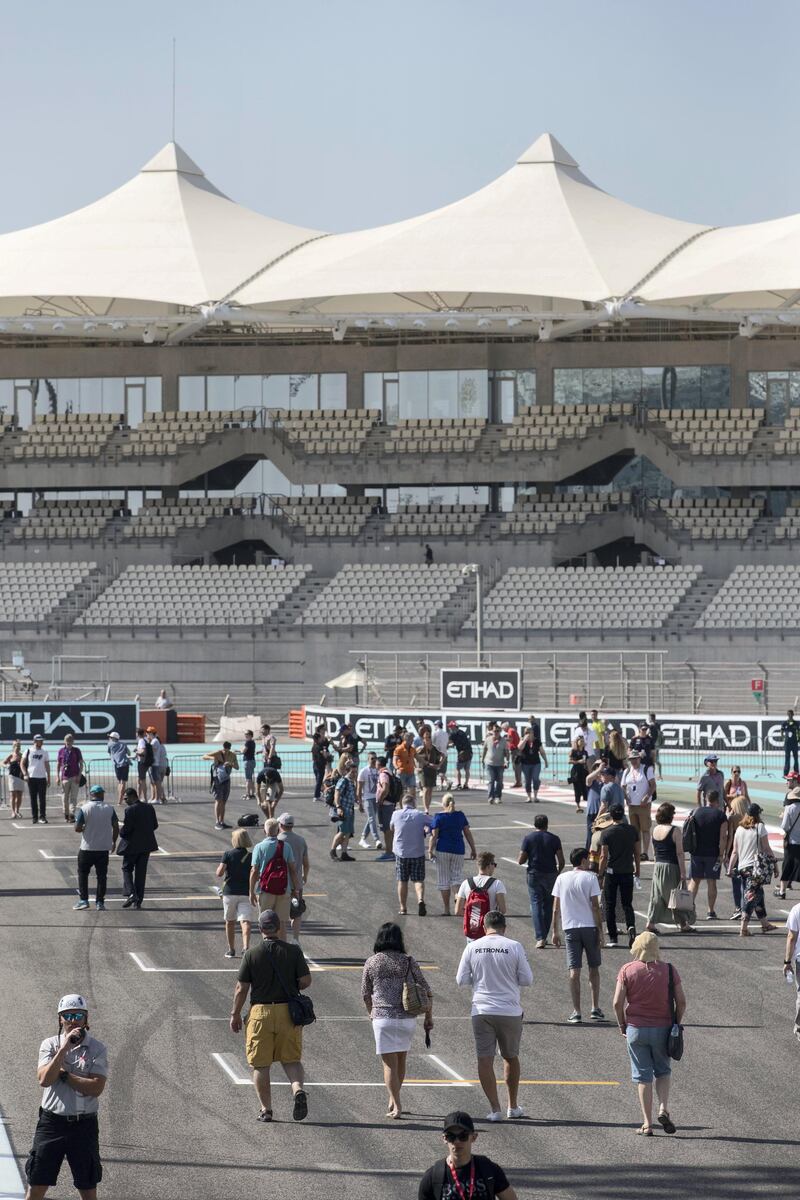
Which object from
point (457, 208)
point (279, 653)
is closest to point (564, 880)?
point (279, 653)

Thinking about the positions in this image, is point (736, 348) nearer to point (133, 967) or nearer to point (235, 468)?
point (235, 468)

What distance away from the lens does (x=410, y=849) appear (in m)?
20.5

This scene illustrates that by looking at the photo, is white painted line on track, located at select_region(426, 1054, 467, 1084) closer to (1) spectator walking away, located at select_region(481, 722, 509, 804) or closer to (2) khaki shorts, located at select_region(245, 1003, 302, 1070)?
(2) khaki shorts, located at select_region(245, 1003, 302, 1070)

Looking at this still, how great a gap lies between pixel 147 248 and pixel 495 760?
34.6 m

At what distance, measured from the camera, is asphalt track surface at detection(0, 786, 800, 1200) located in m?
11.1

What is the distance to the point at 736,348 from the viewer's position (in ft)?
214

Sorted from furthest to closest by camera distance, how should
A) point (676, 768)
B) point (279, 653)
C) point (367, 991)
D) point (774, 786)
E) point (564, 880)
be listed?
point (279, 653) < point (676, 768) < point (774, 786) < point (564, 880) < point (367, 991)

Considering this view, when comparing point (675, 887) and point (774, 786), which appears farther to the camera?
point (774, 786)

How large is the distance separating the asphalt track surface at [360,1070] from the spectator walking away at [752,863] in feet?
1.25

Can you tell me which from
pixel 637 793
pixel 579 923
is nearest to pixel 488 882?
pixel 579 923

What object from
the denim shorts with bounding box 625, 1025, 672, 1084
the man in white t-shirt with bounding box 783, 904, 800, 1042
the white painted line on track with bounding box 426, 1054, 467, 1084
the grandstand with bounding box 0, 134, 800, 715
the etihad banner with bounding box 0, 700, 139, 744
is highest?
the grandstand with bounding box 0, 134, 800, 715

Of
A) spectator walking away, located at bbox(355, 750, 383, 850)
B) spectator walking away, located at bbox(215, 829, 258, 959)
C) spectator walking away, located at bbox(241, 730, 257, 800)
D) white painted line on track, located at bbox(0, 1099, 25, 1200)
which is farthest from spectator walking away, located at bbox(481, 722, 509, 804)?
white painted line on track, located at bbox(0, 1099, 25, 1200)

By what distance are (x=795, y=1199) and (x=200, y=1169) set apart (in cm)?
362

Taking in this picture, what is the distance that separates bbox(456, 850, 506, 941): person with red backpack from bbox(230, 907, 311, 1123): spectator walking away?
113 inches
